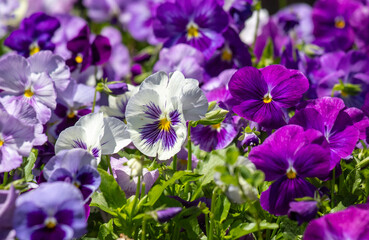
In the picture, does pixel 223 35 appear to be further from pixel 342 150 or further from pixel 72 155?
pixel 72 155

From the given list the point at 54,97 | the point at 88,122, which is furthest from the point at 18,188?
the point at 54,97

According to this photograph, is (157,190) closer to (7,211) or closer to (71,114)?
(7,211)

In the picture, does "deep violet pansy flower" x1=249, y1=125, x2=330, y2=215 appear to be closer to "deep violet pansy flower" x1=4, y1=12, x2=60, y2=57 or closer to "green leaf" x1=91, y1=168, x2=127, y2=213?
"green leaf" x1=91, y1=168, x2=127, y2=213

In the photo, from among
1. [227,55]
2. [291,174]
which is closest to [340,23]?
[227,55]

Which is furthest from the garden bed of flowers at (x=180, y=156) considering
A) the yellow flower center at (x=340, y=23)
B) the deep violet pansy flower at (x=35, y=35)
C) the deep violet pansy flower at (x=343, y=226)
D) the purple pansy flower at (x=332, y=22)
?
the yellow flower center at (x=340, y=23)

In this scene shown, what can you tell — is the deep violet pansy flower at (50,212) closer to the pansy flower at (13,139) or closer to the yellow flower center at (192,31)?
the pansy flower at (13,139)

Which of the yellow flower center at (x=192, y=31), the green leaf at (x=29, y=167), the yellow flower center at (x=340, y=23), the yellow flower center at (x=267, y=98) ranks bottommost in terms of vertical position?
the yellow flower center at (x=340, y=23)

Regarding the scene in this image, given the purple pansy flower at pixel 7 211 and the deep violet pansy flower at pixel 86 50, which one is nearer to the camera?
the purple pansy flower at pixel 7 211
